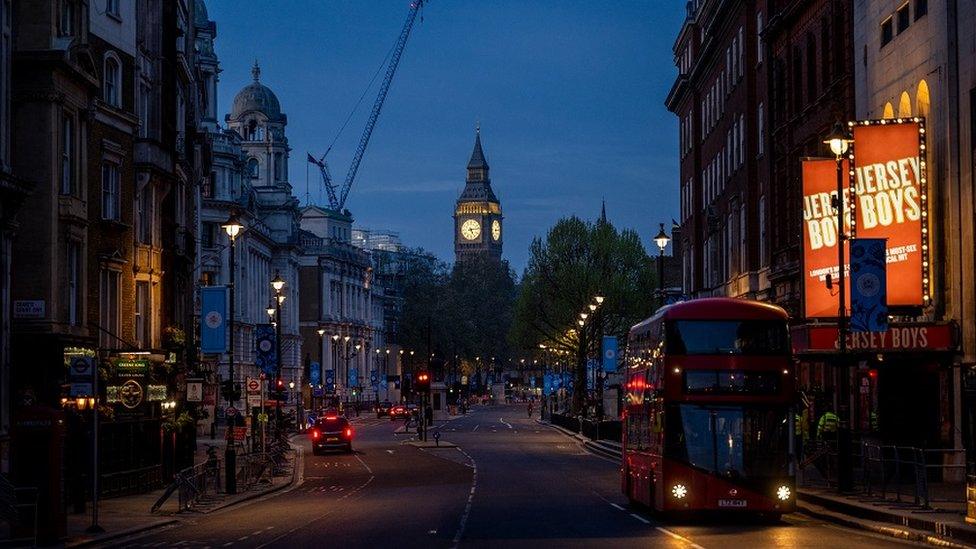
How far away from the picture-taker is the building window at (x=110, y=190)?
46312mm

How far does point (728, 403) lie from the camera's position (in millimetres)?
32562

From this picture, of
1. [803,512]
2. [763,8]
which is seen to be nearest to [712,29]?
[763,8]

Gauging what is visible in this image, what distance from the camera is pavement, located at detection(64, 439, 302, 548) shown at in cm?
3212

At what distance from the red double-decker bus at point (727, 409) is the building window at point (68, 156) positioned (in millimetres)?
17089

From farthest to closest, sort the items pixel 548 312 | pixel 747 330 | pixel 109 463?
pixel 548 312, pixel 109 463, pixel 747 330

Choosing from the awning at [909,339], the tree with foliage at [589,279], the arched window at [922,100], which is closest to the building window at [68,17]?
the awning at [909,339]

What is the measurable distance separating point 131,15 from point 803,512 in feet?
83.8

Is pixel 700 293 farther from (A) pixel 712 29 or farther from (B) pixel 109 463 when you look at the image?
(B) pixel 109 463

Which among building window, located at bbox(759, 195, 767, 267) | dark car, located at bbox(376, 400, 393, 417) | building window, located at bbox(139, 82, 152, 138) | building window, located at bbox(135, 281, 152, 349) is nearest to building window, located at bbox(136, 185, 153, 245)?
building window, located at bbox(135, 281, 152, 349)

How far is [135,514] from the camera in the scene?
3916 centimetres

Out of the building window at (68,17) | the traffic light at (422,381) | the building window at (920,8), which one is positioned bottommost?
the traffic light at (422,381)

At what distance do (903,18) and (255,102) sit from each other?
13203cm

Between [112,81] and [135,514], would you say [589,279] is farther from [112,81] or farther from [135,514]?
[135,514]

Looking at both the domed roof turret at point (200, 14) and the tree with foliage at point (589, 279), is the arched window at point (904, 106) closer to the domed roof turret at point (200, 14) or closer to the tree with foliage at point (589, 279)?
the tree with foliage at point (589, 279)
